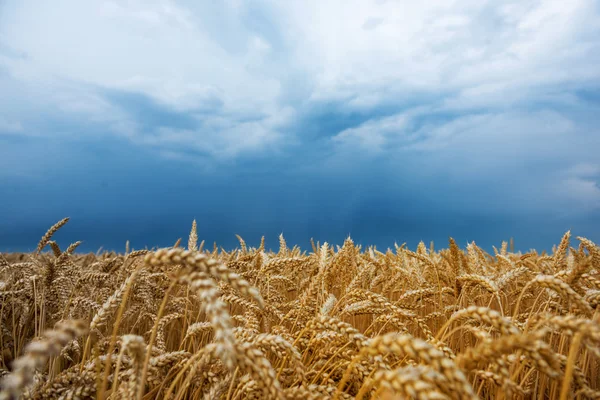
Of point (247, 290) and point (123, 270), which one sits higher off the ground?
point (247, 290)

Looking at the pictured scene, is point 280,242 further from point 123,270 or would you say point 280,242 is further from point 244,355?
point 244,355

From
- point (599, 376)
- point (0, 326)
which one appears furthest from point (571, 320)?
point (0, 326)

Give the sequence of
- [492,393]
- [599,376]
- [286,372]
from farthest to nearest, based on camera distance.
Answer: [599,376], [492,393], [286,372]

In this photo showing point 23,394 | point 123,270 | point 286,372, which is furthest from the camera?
point 123,270

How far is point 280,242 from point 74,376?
3590 millimetres

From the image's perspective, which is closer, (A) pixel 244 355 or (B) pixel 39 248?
(A) pixel 244 355

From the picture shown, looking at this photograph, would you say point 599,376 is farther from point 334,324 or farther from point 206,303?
point 206,303

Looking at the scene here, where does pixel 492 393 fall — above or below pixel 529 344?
below

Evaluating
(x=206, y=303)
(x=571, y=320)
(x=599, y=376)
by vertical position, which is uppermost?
(x=571, y=320)

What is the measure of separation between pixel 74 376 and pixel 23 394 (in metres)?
0.22

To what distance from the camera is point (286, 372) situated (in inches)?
88.9

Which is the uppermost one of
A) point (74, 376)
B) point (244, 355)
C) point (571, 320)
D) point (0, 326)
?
point (571, 320)

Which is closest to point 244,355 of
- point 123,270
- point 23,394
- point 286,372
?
point 286,372

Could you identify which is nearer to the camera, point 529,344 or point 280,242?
point 529,344
